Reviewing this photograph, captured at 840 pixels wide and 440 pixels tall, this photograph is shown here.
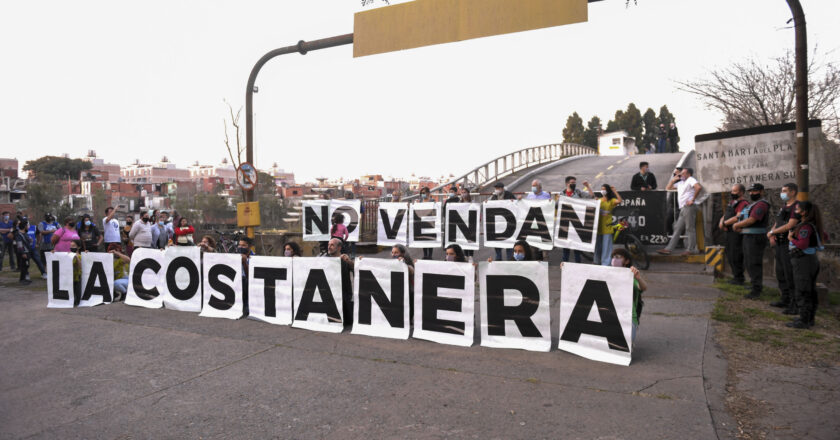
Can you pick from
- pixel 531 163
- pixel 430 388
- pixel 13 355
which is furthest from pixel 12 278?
pixel 531 163

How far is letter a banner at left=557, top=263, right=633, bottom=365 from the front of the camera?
639 cm

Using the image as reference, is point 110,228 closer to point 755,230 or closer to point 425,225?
point 425,225

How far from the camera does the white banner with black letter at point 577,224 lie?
448 inches

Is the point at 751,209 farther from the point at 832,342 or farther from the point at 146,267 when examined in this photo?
the point at 146,267

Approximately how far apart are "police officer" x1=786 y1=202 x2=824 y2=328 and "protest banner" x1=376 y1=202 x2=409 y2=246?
8.53 metres

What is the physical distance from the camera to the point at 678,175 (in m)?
12.9

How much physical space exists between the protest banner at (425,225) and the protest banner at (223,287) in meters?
5.36

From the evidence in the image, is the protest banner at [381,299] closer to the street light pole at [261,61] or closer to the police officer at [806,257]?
the street light pole at [261,61]

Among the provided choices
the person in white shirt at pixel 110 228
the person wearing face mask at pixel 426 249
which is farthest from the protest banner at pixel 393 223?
the person in white shirt at pixel 110 228

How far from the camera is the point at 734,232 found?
990cm

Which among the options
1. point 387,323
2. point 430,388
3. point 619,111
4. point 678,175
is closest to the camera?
point 430,388

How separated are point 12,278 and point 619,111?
286 ft

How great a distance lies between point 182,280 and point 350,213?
5.72 meters

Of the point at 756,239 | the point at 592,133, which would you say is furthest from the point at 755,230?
the point at 592,133
